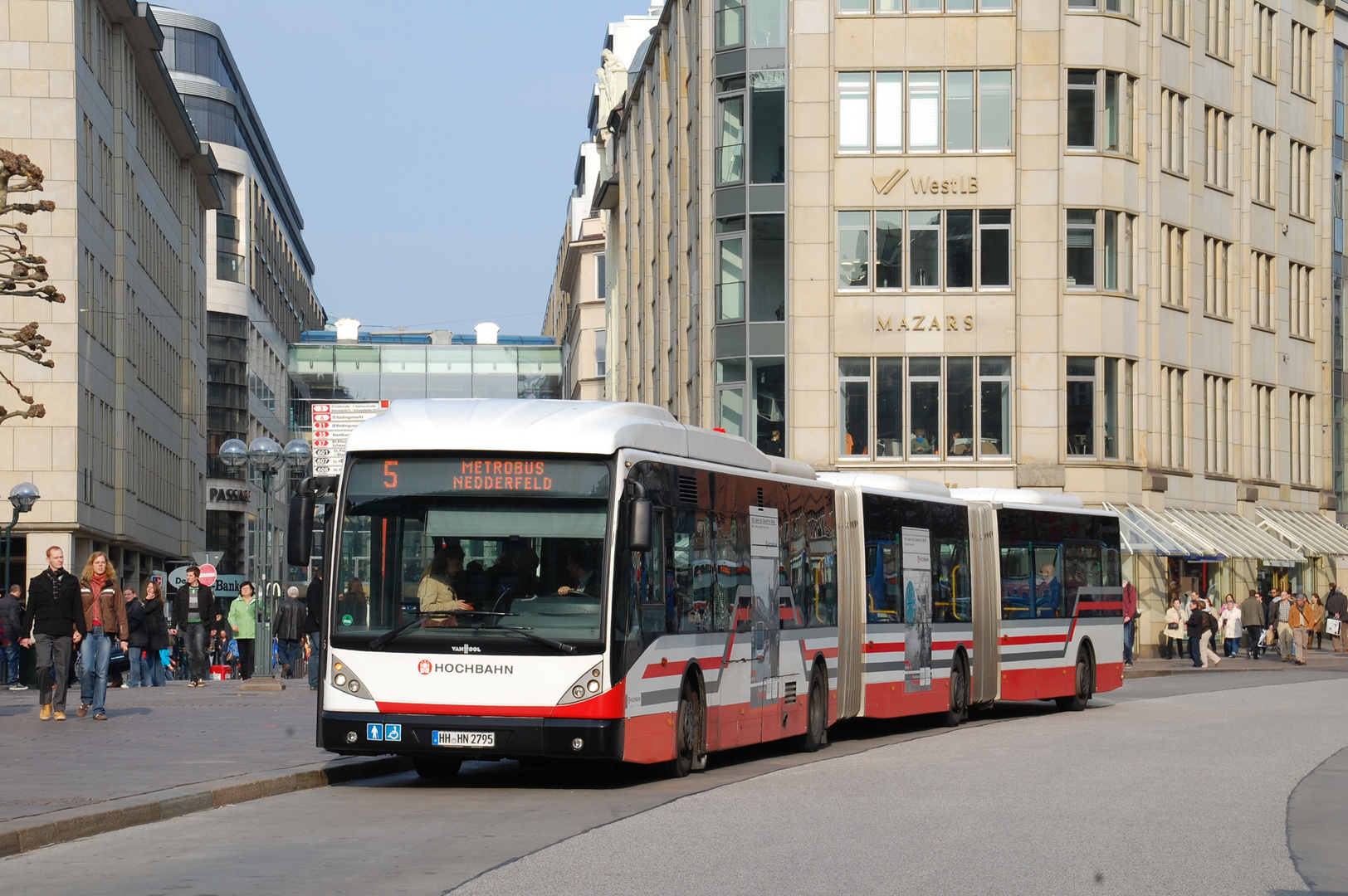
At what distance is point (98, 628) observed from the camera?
22797 millimetres

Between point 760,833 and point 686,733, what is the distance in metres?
4.42

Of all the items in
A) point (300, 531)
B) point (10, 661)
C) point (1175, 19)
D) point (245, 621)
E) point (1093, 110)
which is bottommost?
point (10, 661)

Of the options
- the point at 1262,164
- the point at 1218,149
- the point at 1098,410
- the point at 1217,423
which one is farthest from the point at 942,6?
the point at 1262,164

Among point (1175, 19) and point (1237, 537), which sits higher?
point (1175, 19)

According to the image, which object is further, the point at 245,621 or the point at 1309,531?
the point at 1309,531

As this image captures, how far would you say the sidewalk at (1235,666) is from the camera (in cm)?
4347

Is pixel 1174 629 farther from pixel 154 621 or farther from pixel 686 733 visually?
pixel 686 733

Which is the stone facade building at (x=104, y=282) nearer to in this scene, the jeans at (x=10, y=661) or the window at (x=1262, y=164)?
the jeans at (x=10, y=661)

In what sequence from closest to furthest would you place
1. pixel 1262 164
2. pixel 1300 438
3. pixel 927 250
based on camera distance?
pixel 927 250 < pixel 1262 164 < pixel 1300 438

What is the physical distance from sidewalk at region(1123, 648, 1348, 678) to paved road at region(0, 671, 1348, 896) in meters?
23.7

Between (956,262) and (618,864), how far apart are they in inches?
1547

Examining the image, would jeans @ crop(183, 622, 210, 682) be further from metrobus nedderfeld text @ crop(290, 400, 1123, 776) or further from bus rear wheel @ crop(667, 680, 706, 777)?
bus rear wheel @ crop(667, 680, 706, 777)

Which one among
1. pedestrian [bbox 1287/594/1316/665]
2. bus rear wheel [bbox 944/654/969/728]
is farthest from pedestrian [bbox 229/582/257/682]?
pedestrian [bbox 1287/594/1316/665]

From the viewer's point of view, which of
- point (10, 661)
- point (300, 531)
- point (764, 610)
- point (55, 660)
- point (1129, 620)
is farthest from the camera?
point (1129, 620)
